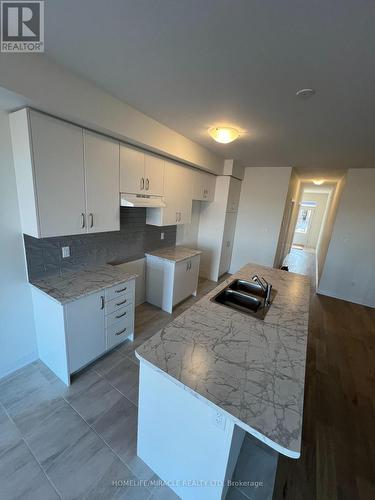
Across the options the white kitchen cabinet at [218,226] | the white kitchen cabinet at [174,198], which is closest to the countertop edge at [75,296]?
the white kitchen cabinet at [174,198]

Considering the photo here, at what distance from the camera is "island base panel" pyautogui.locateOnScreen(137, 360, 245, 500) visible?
996 mm

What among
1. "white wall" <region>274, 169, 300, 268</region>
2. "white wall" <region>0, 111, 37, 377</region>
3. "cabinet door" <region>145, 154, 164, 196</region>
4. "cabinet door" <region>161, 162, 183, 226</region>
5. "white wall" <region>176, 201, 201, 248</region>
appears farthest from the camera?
"white wall" <region>274, 169, 300, 268</region>

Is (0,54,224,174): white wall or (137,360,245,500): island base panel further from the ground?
(0,54,224,174): white wall

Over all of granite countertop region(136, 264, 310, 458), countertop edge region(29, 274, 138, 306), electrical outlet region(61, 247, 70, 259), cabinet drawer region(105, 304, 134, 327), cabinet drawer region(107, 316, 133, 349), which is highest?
electrical outlet region(61, 247, 70, 259)

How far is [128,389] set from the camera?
1910 millimetres

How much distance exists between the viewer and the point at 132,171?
2.28 meters

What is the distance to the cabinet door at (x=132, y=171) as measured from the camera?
7.10 feet

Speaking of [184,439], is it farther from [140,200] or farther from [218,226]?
[218,226]

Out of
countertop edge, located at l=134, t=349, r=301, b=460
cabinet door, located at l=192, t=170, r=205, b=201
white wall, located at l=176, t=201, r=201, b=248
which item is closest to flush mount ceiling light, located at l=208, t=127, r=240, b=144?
cabinet door, located at l=192, t=170, r=205, b=201

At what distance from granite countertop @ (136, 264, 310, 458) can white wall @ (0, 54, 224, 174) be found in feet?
5.70

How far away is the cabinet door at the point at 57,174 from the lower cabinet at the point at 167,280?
1419 mm

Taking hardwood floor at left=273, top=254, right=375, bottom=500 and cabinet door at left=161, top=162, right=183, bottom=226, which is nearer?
hardwood floor at left=273, top=254, right=375, bottom=500

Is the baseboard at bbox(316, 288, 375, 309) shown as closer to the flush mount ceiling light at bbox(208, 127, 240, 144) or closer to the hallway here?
the hallway

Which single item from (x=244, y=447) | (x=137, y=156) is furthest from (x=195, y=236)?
(x=244, y=447)
